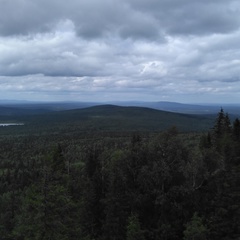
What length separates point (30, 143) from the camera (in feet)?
557

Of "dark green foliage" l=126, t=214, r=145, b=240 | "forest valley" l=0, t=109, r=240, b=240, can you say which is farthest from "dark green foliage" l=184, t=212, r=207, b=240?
"dark green foliage" l=126, t=214, r=145, b=240

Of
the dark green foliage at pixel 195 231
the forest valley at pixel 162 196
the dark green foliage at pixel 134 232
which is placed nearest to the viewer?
the dark green foliage at pixel 195 231

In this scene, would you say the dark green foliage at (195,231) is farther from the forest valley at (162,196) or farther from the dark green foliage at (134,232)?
the dark green foliage at (134,232)

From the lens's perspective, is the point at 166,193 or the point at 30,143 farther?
the point at 30,143

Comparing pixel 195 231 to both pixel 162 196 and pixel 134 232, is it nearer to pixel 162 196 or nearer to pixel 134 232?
pixel 162 196

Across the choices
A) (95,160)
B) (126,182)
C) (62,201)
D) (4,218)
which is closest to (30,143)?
(4,218)

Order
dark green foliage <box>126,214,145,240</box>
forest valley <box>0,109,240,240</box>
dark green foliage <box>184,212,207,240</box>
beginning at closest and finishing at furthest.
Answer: dark green foliage <box>184,212,207,240</box> < dark green foliage <box>126,214,145,240</box> < forest valley <box>0,109,240,240</box>

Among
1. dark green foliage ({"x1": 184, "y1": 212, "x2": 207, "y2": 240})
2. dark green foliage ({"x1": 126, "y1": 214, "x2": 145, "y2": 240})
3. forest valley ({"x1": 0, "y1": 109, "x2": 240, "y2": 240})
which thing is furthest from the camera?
forest valley ({"x1": 0, "y1": 109, "x2": 240, "y2": 240})

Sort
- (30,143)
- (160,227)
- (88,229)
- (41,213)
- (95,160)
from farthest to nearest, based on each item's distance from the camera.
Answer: (30,143)
(95,160)
(88,229)
(160,227)
(41,213)

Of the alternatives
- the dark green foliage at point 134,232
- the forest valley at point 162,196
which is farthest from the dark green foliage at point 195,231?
the dark green foliage at point 134,232

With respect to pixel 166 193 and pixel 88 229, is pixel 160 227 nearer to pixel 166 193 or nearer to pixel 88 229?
pixel 166 193

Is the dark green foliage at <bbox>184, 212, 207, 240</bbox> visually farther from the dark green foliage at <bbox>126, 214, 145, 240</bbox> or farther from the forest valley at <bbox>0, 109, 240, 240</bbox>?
the dark green foliage at <bbox>126, 214, 145, 240</bbox>

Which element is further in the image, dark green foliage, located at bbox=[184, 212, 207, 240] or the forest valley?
the forest valley

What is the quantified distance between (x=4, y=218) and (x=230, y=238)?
4257 centimetres
